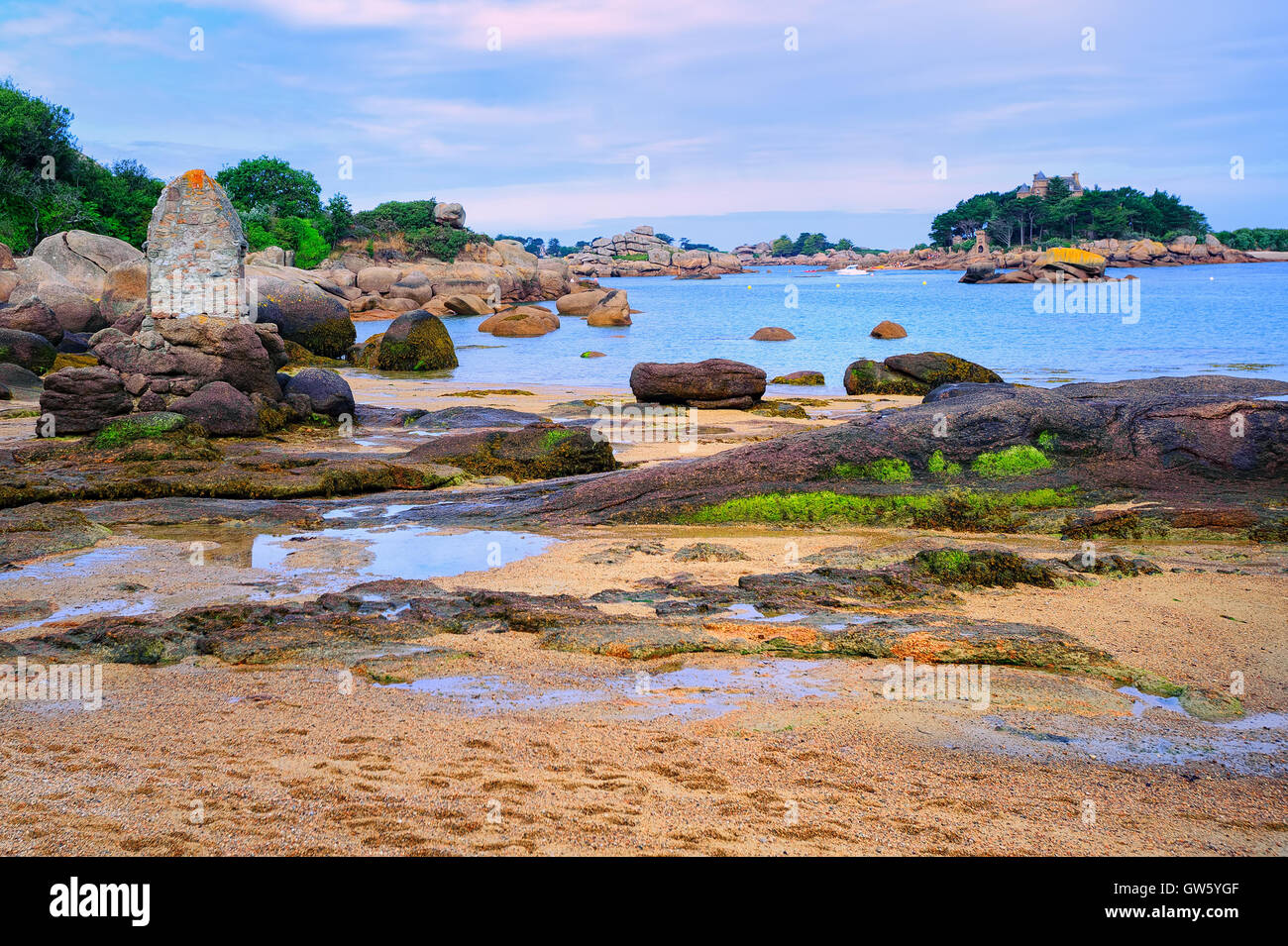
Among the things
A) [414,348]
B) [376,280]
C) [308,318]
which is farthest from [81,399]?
[376,280]

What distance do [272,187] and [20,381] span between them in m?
52.9

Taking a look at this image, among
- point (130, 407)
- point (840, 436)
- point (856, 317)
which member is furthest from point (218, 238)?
point (856, 317)

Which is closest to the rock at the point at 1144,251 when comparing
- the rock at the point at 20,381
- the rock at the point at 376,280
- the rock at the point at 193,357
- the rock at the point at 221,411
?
the rock at the point at 376,280

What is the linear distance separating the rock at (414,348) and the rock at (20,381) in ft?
29.6

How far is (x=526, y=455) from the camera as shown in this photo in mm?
11000

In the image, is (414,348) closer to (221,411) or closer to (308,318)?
(308,318)

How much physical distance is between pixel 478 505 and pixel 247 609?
3.43 m

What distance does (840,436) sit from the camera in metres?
8.80

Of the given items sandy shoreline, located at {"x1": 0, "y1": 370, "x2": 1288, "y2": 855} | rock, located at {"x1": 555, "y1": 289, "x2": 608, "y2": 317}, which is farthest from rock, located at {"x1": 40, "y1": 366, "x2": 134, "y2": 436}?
rock, located at {"x1": 555, "y1": 289, "x2": 608, "y2": 317}

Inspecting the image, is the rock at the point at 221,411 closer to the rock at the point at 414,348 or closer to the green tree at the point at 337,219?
the rock at the point at 414,348

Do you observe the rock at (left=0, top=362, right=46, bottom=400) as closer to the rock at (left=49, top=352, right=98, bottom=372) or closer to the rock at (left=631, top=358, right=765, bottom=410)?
the rock at (left=49, top=352, right=98, bottom=372)

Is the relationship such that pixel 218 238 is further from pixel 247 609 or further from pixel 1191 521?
pixel 1191 521

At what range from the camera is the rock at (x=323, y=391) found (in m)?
14.9

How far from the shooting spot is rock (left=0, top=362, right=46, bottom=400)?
1672 centimetres
